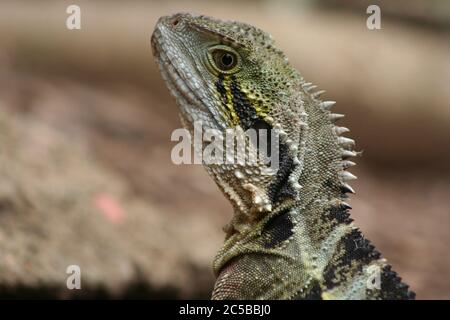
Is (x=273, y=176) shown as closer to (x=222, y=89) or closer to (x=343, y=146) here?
(x=343, y=146)

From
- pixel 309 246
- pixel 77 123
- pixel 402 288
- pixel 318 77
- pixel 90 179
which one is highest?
pixel 318 77

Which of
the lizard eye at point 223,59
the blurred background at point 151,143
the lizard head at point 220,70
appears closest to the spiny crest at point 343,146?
the lizard head at point 220,70

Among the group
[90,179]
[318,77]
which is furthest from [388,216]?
[90,179]

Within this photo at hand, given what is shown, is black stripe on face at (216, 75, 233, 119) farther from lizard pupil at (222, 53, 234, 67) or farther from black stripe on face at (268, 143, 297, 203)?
→ black stripe on face at (268, 143, 297, 203)

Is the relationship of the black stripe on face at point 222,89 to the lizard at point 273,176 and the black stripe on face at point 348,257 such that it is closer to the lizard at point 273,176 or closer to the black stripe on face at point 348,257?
the lizard at point 273,176

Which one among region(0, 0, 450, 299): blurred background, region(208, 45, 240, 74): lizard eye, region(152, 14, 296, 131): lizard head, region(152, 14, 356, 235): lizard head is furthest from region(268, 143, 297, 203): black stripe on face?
region(0, 0, 450, 299): blurred background

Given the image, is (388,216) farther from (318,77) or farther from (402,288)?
(402,288)
